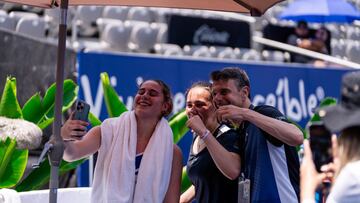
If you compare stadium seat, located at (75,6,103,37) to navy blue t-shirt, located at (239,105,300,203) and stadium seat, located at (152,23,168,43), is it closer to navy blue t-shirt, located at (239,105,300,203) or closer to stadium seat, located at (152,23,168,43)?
stadium seat, located at (152,23,168,43)

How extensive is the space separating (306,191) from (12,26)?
8.90 metres

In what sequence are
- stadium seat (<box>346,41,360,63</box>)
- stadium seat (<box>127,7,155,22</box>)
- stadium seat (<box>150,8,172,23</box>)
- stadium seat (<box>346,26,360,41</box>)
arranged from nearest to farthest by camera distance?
stadium seat (<box>127,7,155,22</box>) → stadium seat (<box>150,8,172,23</box>) → stadium seat (<box>346,41,360,63</box>) → stadium seat (<box>346,26,360,41</box>)

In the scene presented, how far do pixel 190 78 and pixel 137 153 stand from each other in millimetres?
4198

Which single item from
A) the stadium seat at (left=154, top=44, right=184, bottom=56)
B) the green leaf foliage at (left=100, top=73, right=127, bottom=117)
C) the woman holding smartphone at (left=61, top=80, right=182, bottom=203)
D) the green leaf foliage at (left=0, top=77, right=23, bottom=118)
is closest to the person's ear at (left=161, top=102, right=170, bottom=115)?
the woman holding smartphone at (left=61, top=80, right=182, bottom=203)

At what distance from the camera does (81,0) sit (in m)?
4.88

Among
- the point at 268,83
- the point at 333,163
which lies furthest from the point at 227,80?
the point at 268,83

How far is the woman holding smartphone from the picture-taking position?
4352 millimetres

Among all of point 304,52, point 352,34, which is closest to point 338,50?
point 352,34

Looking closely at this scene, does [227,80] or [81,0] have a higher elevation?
[81,0]

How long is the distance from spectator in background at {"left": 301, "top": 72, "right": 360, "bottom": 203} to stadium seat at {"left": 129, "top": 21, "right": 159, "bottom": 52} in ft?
32.3

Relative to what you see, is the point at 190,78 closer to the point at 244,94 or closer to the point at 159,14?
the point at 244,94

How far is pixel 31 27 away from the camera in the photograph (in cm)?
1113

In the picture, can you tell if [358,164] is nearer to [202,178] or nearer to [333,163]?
[333,163]

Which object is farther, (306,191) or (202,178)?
(202,178)
